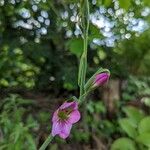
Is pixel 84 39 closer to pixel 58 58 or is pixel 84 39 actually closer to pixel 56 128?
pixel 56 128

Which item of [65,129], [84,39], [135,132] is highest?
[84,39]

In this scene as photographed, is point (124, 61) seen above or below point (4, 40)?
below

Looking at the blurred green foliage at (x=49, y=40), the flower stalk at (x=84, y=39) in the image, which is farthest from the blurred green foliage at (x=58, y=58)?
the flower stalk at (x=84, y=39)

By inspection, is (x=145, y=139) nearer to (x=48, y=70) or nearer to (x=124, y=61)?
(x=48, y=70)

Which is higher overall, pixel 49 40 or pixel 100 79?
pixel 100 79

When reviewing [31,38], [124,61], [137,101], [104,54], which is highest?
[31,38]

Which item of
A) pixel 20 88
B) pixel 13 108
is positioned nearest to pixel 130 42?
pixel 20 88

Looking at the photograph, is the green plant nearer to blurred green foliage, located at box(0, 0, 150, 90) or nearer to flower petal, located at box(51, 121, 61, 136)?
blurred green foliage, located at box(0, 0, 150, 90)

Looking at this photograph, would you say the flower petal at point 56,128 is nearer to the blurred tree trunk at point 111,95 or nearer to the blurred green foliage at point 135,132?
the blurred green foliage at point 135,132

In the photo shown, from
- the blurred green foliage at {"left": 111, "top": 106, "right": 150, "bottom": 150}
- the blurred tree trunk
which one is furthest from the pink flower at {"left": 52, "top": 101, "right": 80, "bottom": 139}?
the blurred tree trunk

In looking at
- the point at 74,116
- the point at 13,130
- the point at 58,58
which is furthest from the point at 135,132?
the point at 74,116
